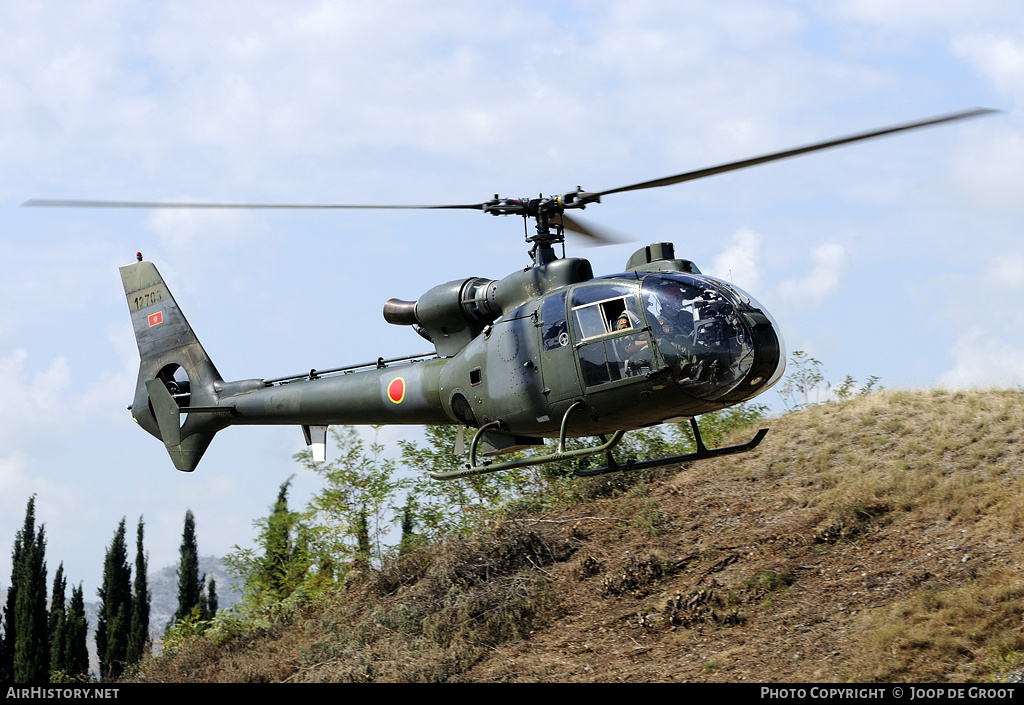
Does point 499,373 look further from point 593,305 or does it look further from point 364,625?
point 364,625

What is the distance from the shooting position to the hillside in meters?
13.5

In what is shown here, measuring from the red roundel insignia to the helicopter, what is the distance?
0.02 metres

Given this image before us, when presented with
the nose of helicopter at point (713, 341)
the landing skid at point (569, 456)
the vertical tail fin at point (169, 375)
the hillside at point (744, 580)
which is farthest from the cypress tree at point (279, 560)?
the nose of helicopter at point (713, 341)

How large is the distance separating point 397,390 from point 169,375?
604cm

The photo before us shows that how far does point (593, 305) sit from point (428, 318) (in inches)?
108

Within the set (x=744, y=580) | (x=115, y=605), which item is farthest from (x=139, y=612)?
(x=744, y=580)

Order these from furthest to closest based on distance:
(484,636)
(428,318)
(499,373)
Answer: (484,636) < (428,318) < (499,373)

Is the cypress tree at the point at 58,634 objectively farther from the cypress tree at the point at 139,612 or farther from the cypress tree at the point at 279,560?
the cypress tree at the point at 279,560

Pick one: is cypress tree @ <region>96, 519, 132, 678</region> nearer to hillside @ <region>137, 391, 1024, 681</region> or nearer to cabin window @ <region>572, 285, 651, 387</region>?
hillside @ <region>137, 391, 1024, 681</region>

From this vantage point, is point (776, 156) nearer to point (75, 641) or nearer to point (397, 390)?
point (397, 390)

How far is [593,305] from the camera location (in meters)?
10.4

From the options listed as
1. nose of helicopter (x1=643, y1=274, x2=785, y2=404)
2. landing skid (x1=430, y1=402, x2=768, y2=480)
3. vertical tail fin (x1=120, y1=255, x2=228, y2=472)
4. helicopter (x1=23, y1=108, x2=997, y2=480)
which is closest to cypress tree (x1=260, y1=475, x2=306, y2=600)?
vertical tail fin (x1=120, y1=255, x2=228, y2=472)

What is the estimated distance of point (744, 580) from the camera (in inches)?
632
